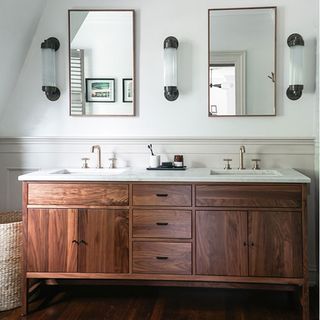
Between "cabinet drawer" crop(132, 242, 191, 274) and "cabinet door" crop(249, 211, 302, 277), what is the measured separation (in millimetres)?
370

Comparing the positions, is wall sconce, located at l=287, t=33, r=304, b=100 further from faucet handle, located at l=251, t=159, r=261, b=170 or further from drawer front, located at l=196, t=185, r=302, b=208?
drawer front, located at l=196, t=185, r=302, b=208

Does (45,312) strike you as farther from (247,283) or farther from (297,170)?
(297,170)

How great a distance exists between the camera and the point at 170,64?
284 centimetres

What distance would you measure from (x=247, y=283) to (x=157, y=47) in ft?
5.50

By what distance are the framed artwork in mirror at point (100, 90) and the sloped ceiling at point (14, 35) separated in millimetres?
509

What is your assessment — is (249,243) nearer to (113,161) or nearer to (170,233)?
(170,233)

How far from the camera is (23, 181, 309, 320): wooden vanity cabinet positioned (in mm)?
2312

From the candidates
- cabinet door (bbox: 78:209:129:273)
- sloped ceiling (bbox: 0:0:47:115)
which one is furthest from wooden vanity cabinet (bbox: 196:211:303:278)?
sloped ceiling (bbox: 0:0:47:115)

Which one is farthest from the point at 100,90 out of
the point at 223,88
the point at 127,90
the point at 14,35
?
the point at 223,88

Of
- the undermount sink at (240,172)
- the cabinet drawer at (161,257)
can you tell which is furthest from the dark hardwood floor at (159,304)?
the undermount sink at (240,172)

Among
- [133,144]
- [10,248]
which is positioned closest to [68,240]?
[10,248]

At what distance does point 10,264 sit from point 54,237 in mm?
342

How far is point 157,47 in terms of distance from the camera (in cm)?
293

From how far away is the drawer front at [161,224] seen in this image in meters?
2.37
